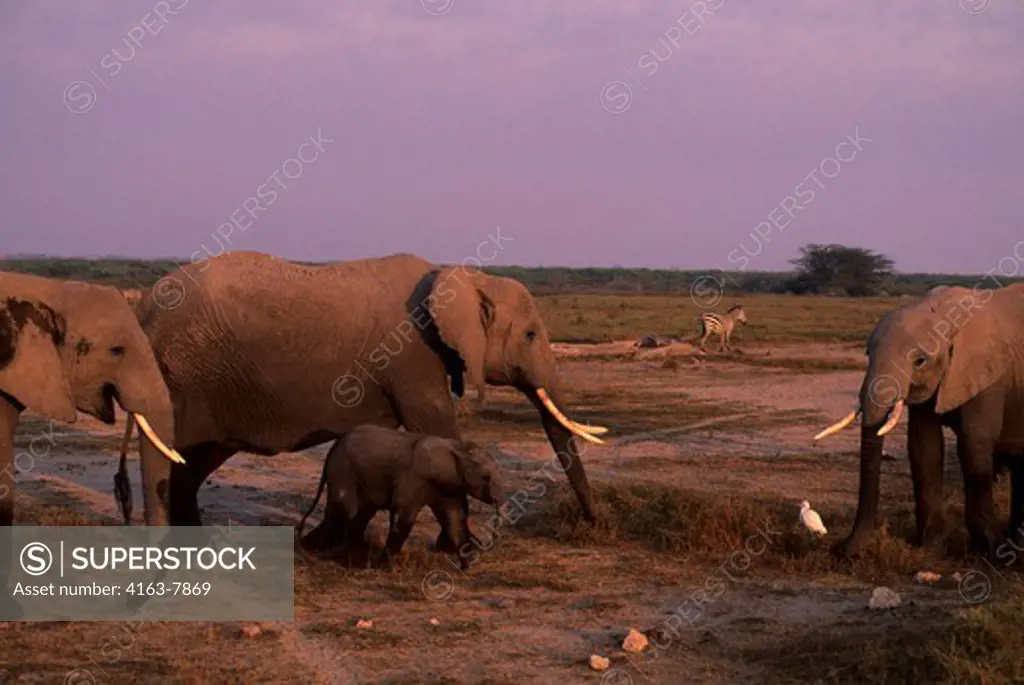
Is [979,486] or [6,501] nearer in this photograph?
[6,501]

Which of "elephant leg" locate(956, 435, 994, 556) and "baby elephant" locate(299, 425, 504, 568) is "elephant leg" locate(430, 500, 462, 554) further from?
"elephant leg" locate(956, 435, 994, 556)

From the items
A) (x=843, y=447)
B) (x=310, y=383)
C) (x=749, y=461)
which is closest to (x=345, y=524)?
(x=310, y=383)

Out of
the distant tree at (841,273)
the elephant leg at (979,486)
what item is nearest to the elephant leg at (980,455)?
the elephant leg at (979,486)

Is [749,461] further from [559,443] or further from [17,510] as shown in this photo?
[17,510]

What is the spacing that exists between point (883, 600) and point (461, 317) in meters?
3.71

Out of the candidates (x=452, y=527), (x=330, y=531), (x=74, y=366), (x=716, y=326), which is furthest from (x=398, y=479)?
(x=716, y=326)

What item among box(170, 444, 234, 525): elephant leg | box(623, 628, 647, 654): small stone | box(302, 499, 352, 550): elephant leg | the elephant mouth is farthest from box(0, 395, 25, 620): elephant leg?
box(623, 628, 647, 654): small stone

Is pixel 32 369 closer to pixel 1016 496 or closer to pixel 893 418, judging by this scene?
pixel 893 418

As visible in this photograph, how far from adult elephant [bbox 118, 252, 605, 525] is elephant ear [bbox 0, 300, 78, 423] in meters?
2.05

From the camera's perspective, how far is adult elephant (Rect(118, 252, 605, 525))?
9.47m

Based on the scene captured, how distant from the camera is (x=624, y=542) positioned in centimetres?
974

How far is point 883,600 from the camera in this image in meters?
7.73

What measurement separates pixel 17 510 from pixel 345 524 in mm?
3304

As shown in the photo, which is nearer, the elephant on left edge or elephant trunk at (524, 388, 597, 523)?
the elephant on left edge
